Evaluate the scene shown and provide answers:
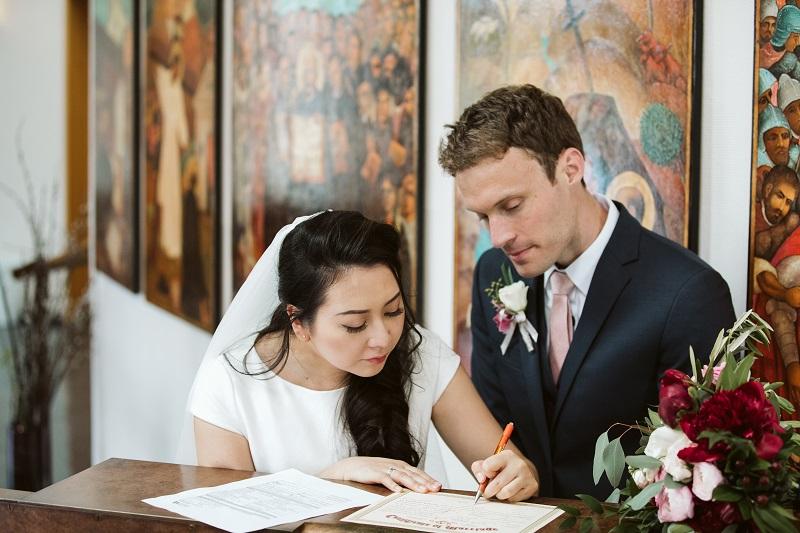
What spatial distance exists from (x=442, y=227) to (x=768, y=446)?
253 centimetres

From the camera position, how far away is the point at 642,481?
1910 mm

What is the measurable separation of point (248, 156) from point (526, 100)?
2524 mm

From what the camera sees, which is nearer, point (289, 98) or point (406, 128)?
point (406, 128)

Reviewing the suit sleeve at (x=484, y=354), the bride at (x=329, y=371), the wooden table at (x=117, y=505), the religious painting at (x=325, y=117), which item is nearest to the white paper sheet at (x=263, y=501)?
the wooden table at (x=117, y=505)

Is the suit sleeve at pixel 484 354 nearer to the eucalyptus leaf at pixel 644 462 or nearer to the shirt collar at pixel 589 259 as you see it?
the shirt collar at pixel 589 259

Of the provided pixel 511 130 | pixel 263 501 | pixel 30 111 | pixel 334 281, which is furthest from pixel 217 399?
pixel 30 111

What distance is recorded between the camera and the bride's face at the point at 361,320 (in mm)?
2789

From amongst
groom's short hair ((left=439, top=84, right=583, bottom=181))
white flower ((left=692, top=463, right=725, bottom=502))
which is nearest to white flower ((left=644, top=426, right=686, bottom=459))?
white flower ((left=692, top=463, right=725, bottom=502))

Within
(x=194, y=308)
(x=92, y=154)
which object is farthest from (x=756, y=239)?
(x=92, y=154)

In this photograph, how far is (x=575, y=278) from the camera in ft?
9.92

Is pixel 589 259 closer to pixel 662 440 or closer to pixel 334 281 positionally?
pixel 334 281

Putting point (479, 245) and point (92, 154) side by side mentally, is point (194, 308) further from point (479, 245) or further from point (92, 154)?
point (92, 154)

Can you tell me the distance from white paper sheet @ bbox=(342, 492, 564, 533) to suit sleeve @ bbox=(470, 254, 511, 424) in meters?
1.09

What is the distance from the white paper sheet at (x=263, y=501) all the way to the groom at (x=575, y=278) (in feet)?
3.02
